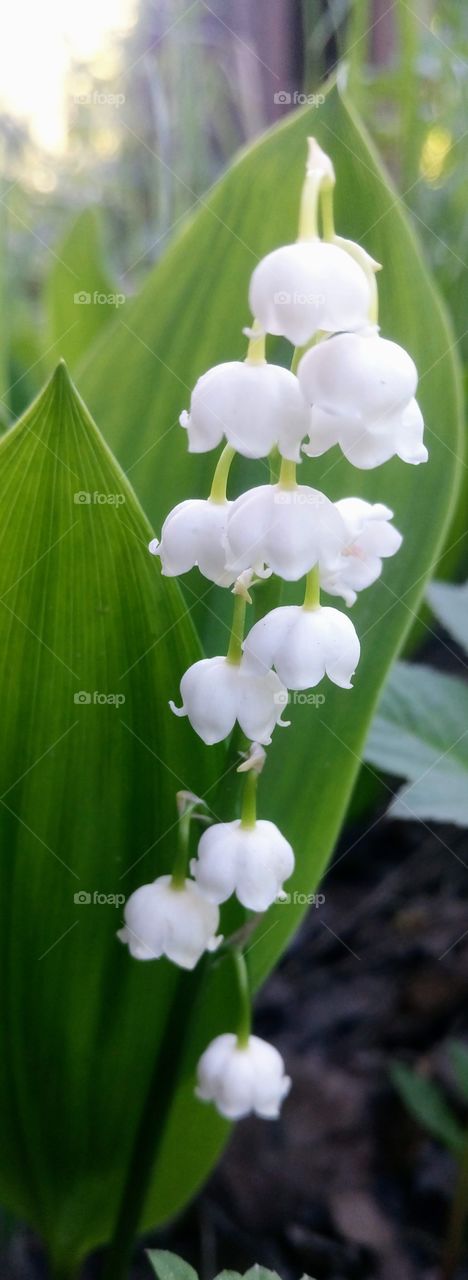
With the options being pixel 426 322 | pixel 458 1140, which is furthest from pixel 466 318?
pixel 458 1140

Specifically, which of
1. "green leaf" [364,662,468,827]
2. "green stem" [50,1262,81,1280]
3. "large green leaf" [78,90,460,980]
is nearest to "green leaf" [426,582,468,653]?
"green leaf" [364,662,468,827]

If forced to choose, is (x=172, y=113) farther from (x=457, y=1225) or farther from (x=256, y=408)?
(x=457, y=1225)

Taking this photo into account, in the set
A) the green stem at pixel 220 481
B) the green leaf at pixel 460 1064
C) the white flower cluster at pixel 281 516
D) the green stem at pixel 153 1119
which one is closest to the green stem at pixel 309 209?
the white flower cluster at pixel 281 516

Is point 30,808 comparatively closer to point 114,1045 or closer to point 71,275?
point 114,1045

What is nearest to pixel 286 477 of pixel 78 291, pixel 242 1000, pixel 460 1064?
pixel 242 1000

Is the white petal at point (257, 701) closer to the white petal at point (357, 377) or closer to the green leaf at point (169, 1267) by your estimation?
the white petal at point (357, 377)

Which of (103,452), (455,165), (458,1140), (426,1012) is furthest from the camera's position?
(455,165)
